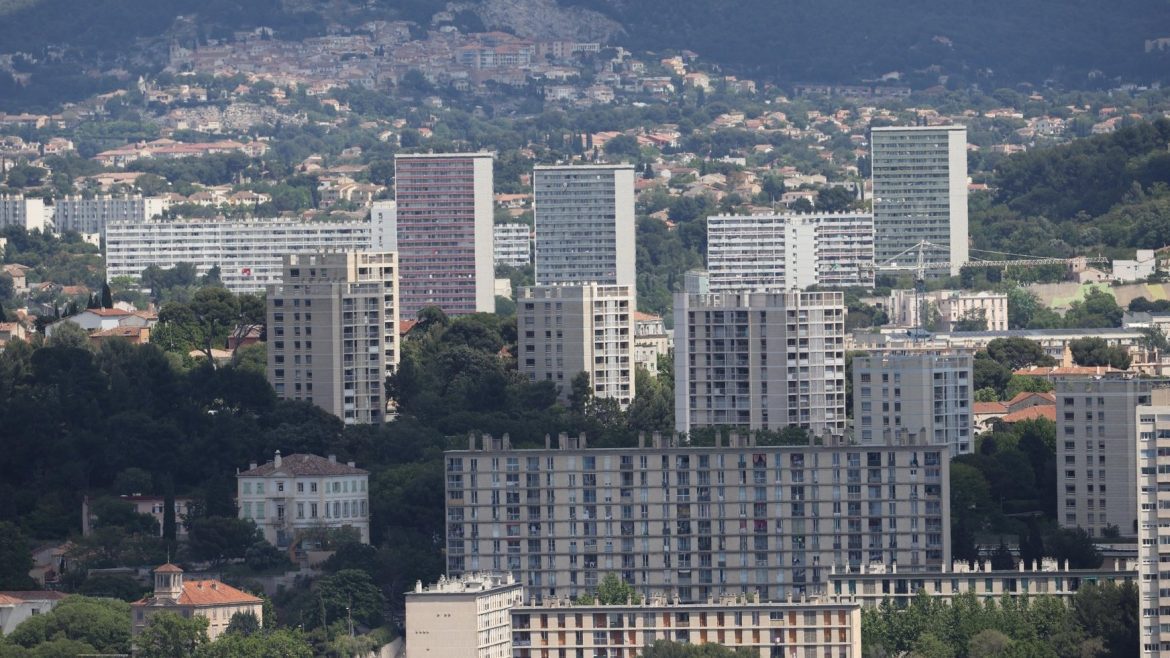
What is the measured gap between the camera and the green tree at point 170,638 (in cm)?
8100

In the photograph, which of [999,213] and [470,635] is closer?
[470,635]

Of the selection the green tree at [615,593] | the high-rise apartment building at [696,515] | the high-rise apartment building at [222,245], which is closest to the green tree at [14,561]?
the high-rise apartment building at [696,515]

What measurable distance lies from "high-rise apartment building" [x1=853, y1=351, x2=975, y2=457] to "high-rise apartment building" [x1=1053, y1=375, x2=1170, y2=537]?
8.60 meters

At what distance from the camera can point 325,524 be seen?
92.5 m

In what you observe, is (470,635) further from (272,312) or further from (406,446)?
(272,312)

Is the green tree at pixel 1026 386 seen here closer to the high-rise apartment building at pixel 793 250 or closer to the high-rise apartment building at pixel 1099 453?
the high-rise apartment building at pixel 1099 453

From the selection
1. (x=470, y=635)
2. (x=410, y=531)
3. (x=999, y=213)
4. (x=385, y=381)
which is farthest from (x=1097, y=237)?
(x=470, y=635)

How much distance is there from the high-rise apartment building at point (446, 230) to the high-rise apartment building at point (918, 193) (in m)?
21.4

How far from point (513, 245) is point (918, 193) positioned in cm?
2067

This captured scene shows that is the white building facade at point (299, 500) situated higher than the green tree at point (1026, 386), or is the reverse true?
the green tree at point (1026, 386)

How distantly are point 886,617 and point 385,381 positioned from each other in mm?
28318

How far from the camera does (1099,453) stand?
309 feet

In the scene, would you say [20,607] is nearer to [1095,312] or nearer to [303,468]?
[303,468]

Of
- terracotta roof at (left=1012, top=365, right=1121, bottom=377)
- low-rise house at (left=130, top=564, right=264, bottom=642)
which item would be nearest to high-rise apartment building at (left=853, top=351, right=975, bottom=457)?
terracotta roof at (left=1012, top=365, right=1121, bottom=377)
